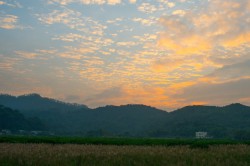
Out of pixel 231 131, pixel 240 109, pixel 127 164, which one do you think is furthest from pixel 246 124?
pixel 127 164

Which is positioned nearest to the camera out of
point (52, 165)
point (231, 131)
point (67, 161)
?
point (52, 165)

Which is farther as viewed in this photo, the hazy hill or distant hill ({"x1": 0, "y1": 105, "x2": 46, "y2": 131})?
the hazy hill

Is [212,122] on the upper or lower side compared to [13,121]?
upper

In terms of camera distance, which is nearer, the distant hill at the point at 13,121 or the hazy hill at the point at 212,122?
the distant hill at the point at 13,121

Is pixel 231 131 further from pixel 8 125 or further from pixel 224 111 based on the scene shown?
pixel 8 125

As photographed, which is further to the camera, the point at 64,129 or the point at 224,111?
the point at 64,129

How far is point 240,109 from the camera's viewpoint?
171875mm

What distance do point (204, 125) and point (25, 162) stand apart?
14408 centimetres

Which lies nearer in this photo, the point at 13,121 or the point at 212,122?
the point at 13,121

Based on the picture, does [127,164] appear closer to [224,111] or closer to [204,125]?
[204,125]

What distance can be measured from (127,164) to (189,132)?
457ft

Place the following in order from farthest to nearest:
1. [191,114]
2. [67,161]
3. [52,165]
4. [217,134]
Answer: [191,114] < [217,134] < [67,161] < [52,165]

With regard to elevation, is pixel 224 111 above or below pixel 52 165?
above

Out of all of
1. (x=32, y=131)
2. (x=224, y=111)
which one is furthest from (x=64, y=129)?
(x=224, y=111)
